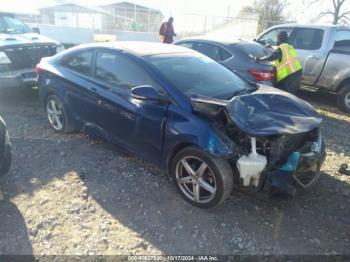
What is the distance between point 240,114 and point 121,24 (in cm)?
2182

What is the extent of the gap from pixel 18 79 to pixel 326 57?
20.7ft

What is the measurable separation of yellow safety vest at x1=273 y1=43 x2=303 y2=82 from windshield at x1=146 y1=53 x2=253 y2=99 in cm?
226

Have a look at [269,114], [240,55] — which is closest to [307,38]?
[240,55]

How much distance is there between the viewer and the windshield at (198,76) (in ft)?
12.1

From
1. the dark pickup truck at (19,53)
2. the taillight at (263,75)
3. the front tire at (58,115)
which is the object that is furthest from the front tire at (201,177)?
the dark pickup truck at (19,53)

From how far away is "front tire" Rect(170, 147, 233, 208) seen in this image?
3.17 m

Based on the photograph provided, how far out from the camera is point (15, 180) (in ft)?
13.0

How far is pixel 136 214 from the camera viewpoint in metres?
3.40

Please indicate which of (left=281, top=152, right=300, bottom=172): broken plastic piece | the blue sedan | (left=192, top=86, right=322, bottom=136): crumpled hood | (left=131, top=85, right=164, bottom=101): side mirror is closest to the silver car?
the blue sedan

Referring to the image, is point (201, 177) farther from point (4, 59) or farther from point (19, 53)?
point (19, 53)

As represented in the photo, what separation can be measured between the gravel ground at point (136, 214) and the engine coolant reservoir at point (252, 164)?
1.45 ft

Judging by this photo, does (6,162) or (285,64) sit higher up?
(285,64)

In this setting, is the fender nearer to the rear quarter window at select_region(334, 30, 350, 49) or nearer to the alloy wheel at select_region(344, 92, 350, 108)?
the alloy wheel at select_region(344, 92, 350, 108)

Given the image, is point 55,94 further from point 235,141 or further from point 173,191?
point 235,141
